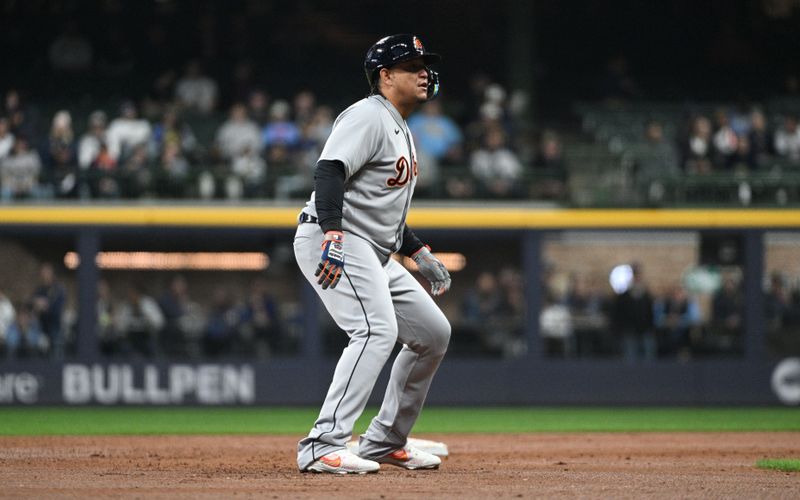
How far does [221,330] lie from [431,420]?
329 centimetres

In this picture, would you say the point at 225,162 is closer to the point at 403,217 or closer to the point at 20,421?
the point at 20,421

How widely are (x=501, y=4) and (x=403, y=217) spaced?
1470cm

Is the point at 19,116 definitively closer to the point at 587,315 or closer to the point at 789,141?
the point at 587,315

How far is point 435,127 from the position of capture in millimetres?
15312

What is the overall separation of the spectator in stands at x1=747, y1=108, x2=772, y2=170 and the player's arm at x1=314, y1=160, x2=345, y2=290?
1071 cm

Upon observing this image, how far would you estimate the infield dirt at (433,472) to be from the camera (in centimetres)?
496

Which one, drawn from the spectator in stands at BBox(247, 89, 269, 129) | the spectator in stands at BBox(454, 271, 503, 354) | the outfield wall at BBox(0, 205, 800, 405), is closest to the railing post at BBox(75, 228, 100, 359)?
the outfield wall at BBox(0, 205, 800, 405)

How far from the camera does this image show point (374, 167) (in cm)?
565

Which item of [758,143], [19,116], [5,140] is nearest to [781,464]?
[758,143]

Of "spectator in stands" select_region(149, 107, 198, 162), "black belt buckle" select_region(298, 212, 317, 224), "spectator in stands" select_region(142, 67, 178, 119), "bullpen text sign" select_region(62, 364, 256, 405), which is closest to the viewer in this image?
"black belt buckle" select_region(298, 212, 317, 224)

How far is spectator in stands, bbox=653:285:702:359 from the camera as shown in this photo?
1410 cm

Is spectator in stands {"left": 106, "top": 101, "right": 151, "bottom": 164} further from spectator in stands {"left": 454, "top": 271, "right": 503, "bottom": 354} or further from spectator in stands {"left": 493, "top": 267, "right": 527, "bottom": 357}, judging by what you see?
spectator in stands {"left": 493, "top": 267, "right": 527, "bottom": 357}

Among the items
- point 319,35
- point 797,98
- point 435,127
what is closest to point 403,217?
point 435,127

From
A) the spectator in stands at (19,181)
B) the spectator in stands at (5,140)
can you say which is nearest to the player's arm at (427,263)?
the spectator in stands at (19,181)
